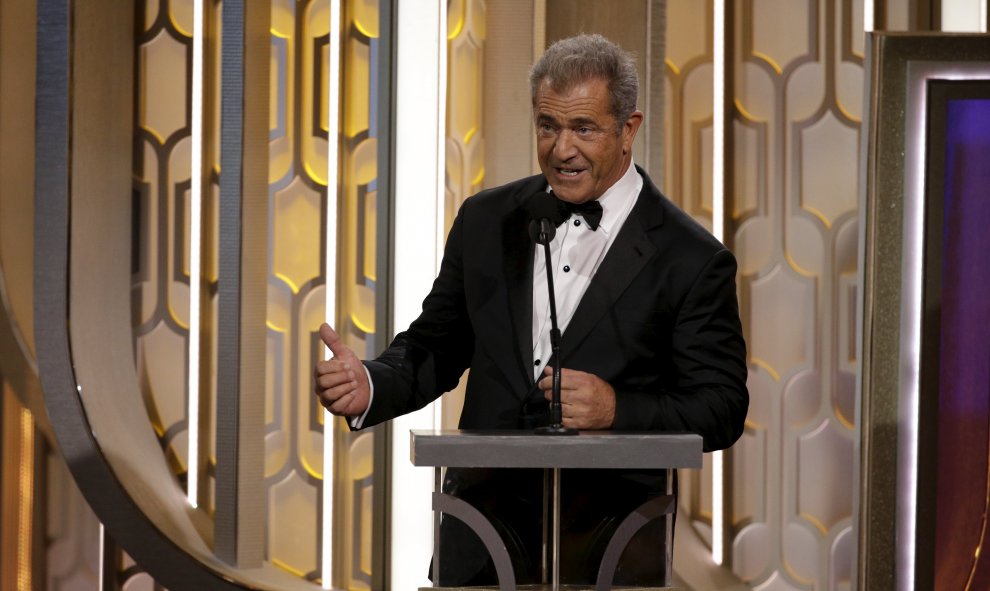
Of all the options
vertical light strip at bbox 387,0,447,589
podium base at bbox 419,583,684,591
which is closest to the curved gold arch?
vertical light strip at bbox 387,0,447,589

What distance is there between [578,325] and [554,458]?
1.32 feet

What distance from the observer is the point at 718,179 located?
307 centimetres

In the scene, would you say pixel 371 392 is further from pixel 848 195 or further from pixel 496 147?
pixel 848 195

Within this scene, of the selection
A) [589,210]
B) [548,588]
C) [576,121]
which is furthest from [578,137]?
[548,588]

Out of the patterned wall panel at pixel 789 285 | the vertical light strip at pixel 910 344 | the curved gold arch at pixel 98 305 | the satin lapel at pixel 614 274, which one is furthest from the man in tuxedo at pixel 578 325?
the curved gold arch at pixel 98 305

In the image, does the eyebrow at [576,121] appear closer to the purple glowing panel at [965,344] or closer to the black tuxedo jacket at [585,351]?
the black tuxedo jacket at [585,351]

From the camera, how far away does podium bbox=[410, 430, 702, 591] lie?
144 cm

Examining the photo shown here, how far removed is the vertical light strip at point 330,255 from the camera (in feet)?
10.4

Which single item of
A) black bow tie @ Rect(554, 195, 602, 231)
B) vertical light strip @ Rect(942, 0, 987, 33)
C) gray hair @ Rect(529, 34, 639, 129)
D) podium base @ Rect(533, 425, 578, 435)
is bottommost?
podium base @ Rect(533, 425, 578, 435)

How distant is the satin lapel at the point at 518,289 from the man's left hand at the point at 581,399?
0.69 ft

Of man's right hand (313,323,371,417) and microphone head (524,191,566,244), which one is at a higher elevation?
microphone head (524,191,566,244)

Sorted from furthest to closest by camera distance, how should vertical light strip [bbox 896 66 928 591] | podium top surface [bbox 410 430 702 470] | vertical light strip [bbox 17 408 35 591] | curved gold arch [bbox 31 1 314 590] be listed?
vertical light strip [bbox 17 408 35 591]
curved gold arch [bbox 31 1 314 590]
vertical light strip [bbox 896 66 928 591]
podium top surface [bbox 410 430 702 470]

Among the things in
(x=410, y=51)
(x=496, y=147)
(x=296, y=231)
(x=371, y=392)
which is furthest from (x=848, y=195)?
(x=371, y=392)

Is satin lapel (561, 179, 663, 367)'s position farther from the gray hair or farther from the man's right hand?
the man's right hand
